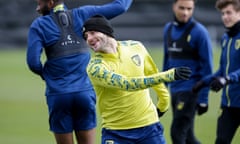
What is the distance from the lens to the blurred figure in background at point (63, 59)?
9477 mm

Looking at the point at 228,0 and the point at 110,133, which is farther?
the point at 228,0

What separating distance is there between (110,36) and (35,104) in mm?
10368

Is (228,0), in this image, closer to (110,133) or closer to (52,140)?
(110,133)

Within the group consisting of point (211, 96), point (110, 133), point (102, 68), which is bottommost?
point (211, 96)

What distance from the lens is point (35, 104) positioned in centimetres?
1845

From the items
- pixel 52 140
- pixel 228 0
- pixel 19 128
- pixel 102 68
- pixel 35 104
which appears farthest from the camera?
pixel 35 104

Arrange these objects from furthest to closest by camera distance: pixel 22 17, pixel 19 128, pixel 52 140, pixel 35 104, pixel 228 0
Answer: pixel 22 17 < pixel 35 104 < pixel 19 128 < pixel 52 140 < pixel 228 0

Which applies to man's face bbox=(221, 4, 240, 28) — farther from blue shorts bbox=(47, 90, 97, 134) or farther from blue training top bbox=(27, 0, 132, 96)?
blue shorts bbox=(47, 90, 97, 134)

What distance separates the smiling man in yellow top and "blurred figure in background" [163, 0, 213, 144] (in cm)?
271

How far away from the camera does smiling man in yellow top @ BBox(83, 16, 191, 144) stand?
820cm

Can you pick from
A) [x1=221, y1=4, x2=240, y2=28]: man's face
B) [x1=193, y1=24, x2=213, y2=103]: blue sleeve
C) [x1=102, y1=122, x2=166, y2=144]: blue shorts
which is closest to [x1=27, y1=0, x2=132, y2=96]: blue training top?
[x1=221, y1=4, x2=240, y2=28]: man's face

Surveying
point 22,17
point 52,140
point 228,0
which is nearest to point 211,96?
point 52,140

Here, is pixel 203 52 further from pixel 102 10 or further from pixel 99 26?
pixel 99 26

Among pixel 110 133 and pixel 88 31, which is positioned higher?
pixel 88 31
